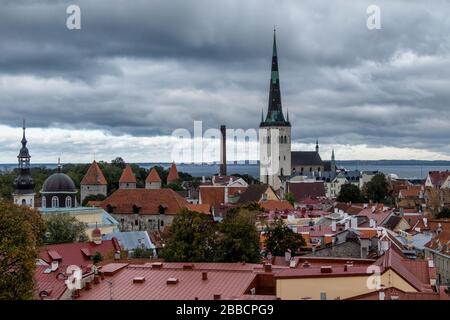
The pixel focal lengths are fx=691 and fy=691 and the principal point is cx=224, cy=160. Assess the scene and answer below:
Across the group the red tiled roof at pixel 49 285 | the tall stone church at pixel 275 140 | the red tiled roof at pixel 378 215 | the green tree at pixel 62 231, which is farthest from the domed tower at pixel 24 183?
the tall stone church at pixel 275 140

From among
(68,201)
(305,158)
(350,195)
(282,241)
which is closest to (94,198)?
(68,201)

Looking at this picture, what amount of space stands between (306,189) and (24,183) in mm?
46694

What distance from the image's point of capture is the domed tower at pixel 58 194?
56.3m

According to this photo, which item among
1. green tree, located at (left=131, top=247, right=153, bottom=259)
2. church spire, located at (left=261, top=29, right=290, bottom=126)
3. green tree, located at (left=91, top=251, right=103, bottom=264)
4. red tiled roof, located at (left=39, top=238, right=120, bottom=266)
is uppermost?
church spire, located at (left=261, top=29, right=290, bottom=126)

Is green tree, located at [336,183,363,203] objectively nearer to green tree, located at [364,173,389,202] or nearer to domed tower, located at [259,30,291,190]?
green tree, located at [364,173,389,202]

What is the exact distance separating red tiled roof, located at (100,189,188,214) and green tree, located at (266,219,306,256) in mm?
24977

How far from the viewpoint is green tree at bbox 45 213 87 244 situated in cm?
4097

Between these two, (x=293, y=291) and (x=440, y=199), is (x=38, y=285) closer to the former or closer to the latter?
(x=293, y=291)

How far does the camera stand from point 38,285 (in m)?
21.4

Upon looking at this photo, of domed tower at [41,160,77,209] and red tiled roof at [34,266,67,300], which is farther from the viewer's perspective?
domed tower at [41,160,77,209]

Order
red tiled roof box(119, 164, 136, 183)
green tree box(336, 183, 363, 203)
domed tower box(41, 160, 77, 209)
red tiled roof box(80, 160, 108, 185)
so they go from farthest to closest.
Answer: red tiled roof box(119, 164, 136, 183) < green tree box(336, 183, 363, 203) < red tiled roof box(80, 160, 108, 185) < domed tower box(41, 160, 77, 209)

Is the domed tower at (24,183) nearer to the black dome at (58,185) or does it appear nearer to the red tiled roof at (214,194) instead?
A: the black dome at (58,185)

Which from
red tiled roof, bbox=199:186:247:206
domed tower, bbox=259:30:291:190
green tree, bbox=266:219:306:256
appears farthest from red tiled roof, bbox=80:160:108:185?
green tree, bbox=266:219:306:256
